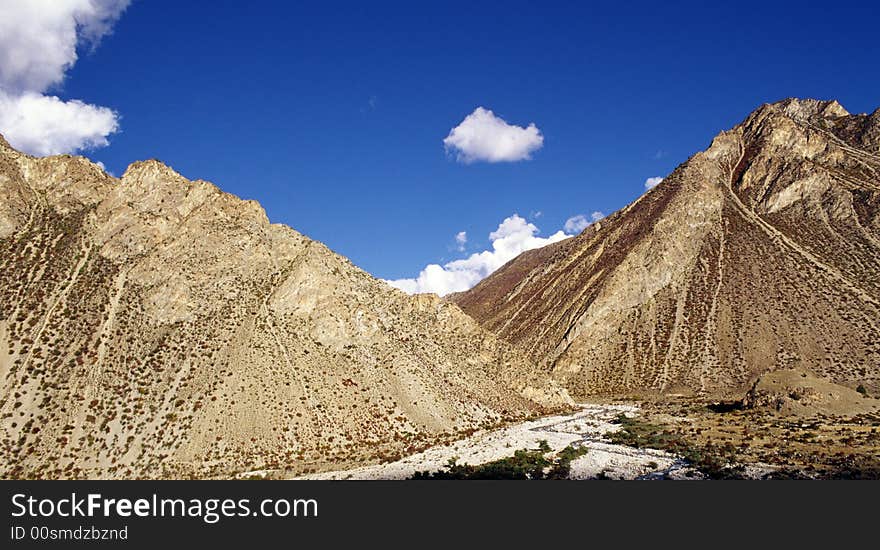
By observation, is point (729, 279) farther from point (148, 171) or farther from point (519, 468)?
point (148, 171)

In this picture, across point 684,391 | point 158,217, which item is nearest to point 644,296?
point 684,391

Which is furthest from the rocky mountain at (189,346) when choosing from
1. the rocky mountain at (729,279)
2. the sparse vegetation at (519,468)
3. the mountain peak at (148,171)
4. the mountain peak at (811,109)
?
the mountain peak at (811,109)

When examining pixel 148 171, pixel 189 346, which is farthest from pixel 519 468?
pixel 148 171

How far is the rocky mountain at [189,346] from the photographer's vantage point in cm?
3216

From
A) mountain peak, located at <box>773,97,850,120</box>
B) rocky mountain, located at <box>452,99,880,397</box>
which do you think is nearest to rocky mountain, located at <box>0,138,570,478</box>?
rocky mountain, located at <box>452,99,880,397</box>

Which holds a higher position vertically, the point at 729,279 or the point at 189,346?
the point at 729,279

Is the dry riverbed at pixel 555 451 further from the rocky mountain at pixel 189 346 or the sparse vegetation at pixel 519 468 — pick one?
the rocky mountain at pixel 189 346

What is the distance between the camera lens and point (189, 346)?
3828 centimetres

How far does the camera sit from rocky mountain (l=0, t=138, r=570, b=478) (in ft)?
105

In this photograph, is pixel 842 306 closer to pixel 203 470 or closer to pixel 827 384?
pixel 827 384

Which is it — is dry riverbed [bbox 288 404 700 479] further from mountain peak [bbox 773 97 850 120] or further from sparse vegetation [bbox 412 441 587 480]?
mountain peak [bbox 773 97 850 120]

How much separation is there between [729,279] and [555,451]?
7552 cm

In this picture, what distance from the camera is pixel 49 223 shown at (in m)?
41.9
